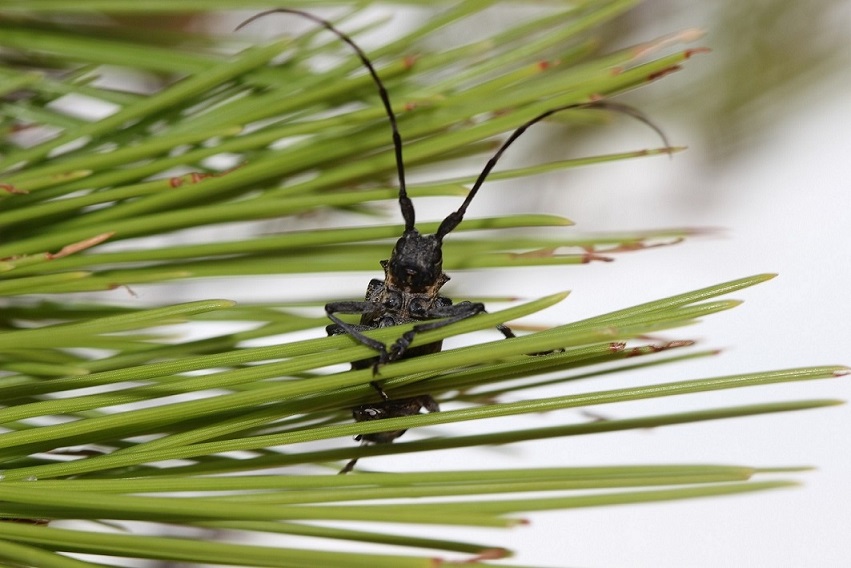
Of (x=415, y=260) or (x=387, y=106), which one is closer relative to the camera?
(x=387, y=106)

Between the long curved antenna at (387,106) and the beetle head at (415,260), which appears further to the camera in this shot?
the beetle head at (415,260)

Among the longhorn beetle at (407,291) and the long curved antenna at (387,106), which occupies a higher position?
the long curved antenna at (387,106)

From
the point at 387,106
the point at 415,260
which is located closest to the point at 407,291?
the point at 415,260

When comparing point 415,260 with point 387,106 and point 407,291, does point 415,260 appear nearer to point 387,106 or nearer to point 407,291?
point 407,291

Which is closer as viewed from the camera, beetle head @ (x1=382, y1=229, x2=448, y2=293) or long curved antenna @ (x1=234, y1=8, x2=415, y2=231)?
long curved antenna @ (x1=234, y1=8, x2=415, y2=231)

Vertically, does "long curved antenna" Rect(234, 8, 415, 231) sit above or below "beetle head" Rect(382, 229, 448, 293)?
above

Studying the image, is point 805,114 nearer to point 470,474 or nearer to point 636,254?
point 636,254

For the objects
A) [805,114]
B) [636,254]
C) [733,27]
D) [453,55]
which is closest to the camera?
[453,55]

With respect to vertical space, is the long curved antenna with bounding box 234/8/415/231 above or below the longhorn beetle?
above

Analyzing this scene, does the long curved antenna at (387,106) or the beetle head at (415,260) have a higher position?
the long curved antenna at (387,106)

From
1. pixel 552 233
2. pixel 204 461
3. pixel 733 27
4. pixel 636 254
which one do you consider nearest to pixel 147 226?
pixel 204 461

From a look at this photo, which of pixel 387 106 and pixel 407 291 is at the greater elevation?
pixel 387 106
